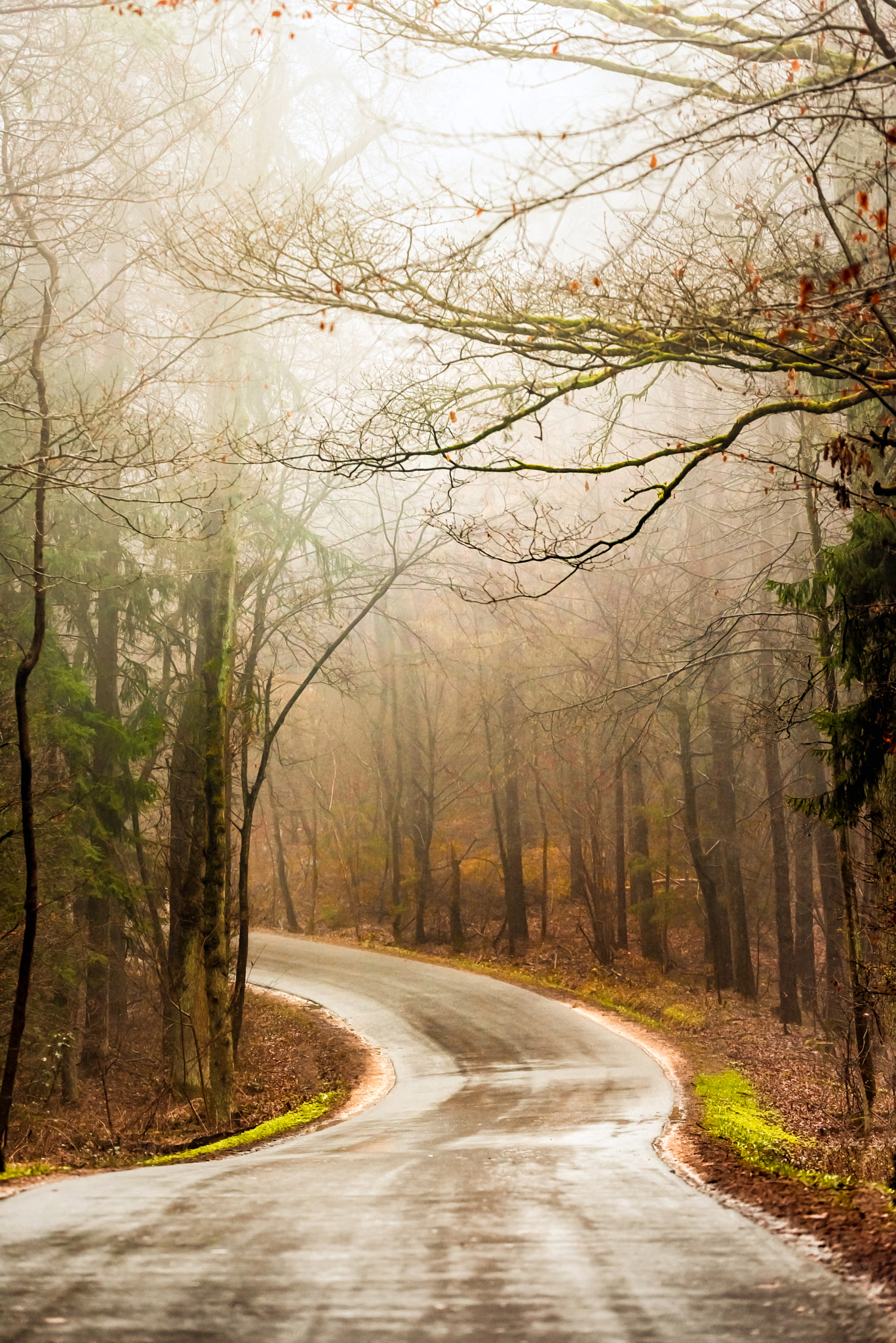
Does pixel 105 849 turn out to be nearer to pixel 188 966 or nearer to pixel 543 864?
pixel 188 966

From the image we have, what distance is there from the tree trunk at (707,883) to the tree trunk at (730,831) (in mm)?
283

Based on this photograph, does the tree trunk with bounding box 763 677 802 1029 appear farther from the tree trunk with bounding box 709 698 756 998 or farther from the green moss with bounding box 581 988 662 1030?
the green moss with bounding box 581 988 662 1030

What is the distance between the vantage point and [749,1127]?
8.87 m

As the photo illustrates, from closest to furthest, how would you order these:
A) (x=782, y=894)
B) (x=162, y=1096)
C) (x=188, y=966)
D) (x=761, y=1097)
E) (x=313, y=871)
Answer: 1. (x=761, y=1097)
2. (x=162, y=1096)
3. (x=188, y=966)
4. (x=782, y=894)
5. (x=313, y=871)

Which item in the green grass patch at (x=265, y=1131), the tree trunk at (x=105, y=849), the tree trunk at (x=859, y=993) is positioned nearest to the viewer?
the green grass patch at (x=265, y=1131)

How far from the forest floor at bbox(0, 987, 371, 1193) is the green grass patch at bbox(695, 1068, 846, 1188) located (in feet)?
13.5

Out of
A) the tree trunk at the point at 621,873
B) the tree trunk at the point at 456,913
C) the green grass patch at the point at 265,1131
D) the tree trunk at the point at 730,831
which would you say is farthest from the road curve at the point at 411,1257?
the tree trunk at the point at 456,913

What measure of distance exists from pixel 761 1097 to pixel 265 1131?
223 inches

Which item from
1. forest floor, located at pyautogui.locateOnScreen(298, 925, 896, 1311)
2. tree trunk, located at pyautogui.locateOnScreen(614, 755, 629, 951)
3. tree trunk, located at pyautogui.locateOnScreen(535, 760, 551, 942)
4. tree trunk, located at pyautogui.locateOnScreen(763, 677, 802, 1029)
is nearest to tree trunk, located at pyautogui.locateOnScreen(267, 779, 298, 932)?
forest floor, located at pyautogui.locateOnScreen(298, 925, 896, 1311)

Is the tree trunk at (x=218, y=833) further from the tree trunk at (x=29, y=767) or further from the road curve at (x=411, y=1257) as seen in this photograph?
the road curve at (x=411, y=1257)

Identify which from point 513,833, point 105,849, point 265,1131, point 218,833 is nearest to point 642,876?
point 513,833

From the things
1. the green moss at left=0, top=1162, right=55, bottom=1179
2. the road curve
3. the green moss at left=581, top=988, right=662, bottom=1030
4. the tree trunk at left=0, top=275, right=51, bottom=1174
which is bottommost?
the green moss at left=581, top=988, right=662, bottom=1030

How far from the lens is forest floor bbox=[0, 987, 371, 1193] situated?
890 cm

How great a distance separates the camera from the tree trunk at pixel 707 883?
2075 centimetres
